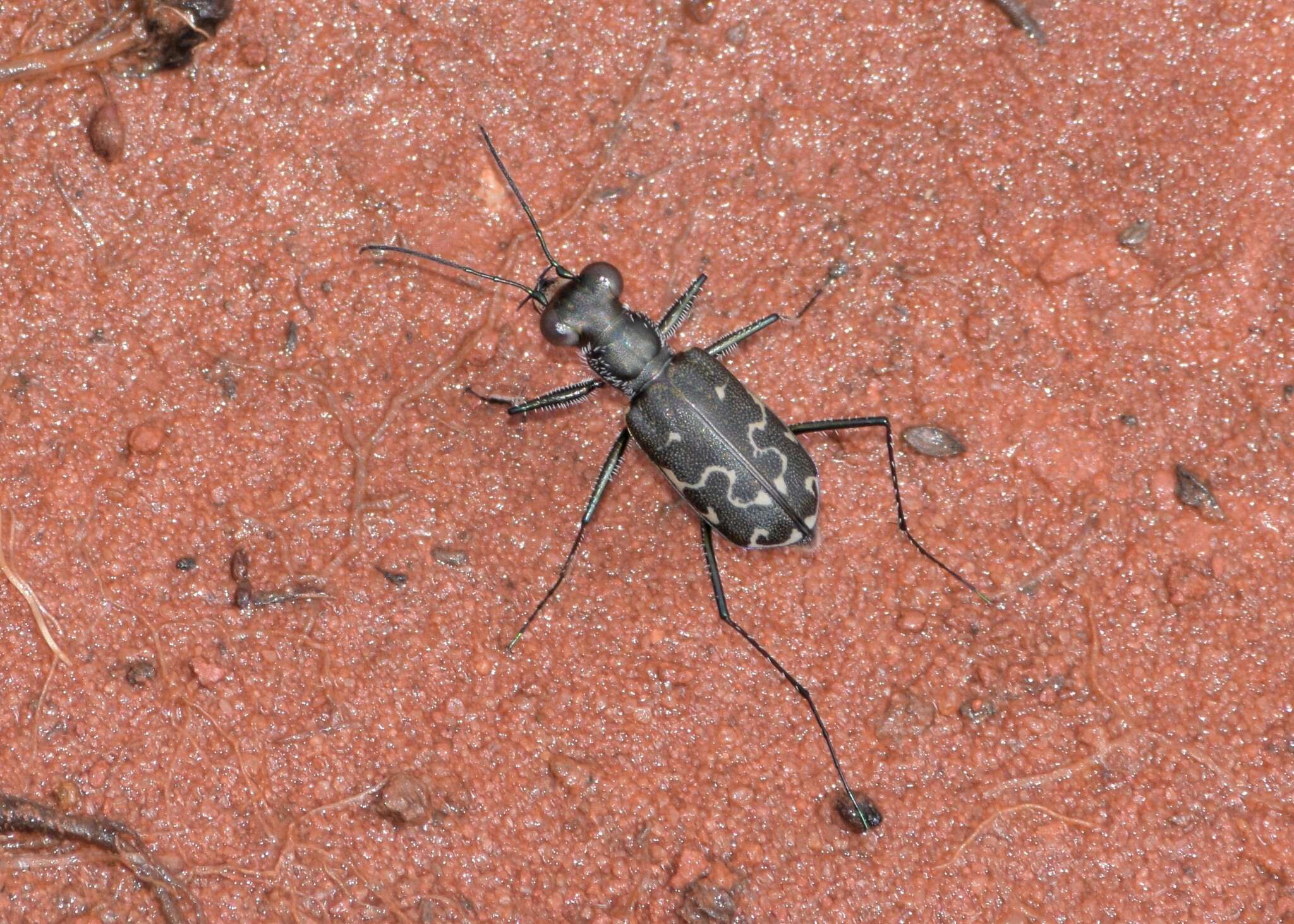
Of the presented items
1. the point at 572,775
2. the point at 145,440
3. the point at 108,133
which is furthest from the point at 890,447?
the point at 108,133

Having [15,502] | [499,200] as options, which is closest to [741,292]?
[499,200]

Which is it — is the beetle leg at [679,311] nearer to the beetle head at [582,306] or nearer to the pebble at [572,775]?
the beetle head at [582,306]

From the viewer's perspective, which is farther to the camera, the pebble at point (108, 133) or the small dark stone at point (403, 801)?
the pebble at point (108, 133)

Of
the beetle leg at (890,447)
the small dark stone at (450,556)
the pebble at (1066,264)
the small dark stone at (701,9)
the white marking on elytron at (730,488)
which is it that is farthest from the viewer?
the small dark stone at (701,9)

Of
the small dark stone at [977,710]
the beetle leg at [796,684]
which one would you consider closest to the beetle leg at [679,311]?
the beetle leg at [796,684]

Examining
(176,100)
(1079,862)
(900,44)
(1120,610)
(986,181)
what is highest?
(176,100)

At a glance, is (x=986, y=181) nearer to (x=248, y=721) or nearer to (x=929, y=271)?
(x=929, y=271)

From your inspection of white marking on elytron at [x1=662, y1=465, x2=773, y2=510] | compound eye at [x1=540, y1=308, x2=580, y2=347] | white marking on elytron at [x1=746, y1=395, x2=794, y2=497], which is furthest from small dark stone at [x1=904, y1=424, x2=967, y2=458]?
compound eye at [x1=540, y1=308, x2=580, y2=347]
